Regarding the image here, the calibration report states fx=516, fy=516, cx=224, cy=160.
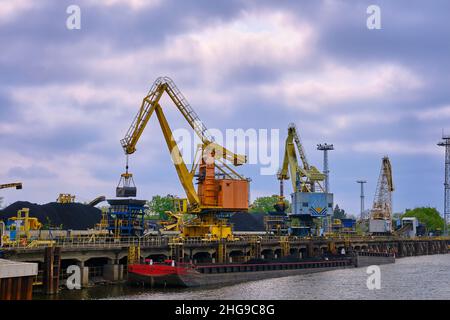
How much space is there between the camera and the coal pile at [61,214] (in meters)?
105

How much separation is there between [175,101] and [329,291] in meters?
46.1

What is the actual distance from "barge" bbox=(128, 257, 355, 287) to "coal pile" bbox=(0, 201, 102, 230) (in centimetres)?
4789

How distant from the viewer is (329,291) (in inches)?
2435

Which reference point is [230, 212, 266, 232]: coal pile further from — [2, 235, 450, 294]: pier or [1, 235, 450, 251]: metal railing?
[1, 235, 450, 251]: metal railing

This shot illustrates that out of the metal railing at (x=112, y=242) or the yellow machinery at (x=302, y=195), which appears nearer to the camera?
the metal railing at (x=112, y=242)

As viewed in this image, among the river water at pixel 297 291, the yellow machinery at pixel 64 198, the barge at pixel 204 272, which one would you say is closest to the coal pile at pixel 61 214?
the yellow machinery at pixel 64 198

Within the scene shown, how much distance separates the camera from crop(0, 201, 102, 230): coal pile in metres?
105

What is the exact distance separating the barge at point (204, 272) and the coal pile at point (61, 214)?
47894mm

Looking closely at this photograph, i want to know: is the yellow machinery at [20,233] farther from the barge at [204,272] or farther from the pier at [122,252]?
the barge at [204,272]

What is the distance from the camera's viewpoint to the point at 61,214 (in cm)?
11025

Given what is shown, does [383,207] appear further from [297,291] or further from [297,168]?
[297,291]
